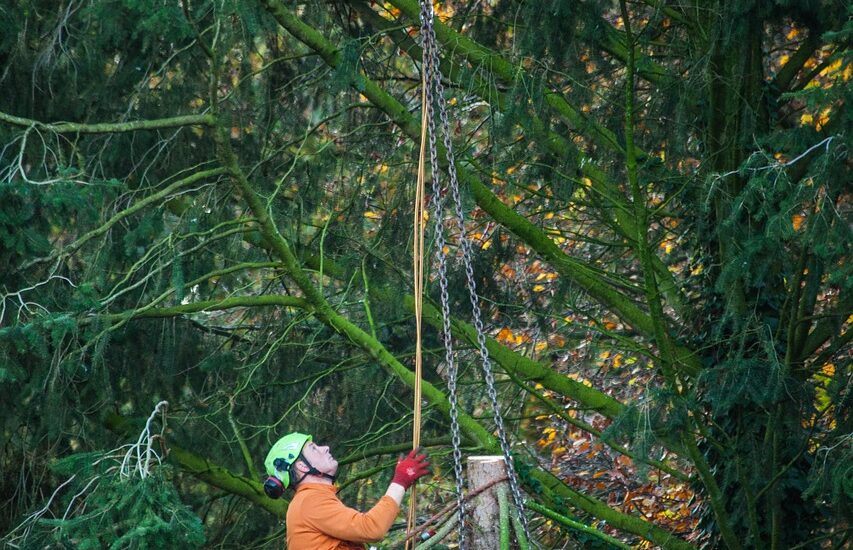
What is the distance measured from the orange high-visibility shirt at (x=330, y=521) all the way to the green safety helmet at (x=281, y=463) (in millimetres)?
82

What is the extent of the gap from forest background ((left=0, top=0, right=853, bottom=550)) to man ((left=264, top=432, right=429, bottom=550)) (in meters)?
0.76

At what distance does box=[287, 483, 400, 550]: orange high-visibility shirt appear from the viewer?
15.7ft

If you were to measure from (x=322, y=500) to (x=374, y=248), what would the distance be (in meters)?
3.20

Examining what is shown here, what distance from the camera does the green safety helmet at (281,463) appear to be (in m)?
5.04

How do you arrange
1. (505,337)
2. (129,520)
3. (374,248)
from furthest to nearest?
(505,337) < (374,248) < (129,520)

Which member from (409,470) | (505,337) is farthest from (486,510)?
(505,337)

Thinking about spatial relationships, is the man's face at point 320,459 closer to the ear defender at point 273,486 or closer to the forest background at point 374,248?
the ear defender at point 273,486

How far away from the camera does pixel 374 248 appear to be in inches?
313

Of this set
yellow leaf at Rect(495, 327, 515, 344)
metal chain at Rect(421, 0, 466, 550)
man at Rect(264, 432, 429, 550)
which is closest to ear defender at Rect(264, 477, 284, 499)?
man at Rect(264, 432, 429, 550)

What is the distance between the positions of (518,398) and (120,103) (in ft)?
11.8

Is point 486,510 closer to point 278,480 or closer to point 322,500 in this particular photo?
point 322,500

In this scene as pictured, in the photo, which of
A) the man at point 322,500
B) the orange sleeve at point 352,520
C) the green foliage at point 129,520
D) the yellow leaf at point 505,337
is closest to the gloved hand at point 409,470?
the man at point 322,500

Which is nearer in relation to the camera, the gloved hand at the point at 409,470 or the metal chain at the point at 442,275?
the metal chain at the point at 442,275

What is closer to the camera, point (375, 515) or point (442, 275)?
point (442, 275)
